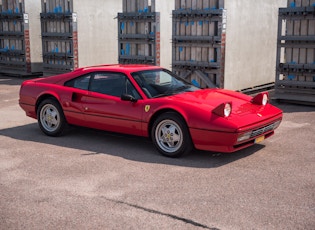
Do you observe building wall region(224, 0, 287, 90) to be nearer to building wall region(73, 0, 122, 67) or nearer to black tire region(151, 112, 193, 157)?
black tire region(151, 112, 193, 157)

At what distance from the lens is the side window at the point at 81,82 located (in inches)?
315

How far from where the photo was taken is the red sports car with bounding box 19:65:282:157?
6.54 metres

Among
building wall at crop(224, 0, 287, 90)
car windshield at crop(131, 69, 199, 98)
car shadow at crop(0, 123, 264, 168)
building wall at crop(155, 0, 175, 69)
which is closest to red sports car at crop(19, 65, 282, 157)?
car windshield at crop(131, 69, 199, 98)

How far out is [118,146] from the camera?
7.65 meters

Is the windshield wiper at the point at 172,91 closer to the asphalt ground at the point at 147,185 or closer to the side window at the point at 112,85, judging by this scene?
the side window at the point at 112,85

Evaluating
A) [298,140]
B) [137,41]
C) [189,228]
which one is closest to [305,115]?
[298,140]

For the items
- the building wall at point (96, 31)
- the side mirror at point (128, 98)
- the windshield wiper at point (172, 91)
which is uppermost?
the building wall at point (96, 31)

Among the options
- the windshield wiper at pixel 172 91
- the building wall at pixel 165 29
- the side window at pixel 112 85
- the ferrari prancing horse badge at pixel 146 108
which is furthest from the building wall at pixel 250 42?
the ferrari prancing horse badge at pixel 146 108

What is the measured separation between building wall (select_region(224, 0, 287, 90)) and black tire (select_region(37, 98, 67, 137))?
532 cm

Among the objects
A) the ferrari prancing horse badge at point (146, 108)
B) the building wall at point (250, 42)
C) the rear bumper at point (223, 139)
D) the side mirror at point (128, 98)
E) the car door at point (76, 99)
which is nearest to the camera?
the rear bumper at point (223, 139)

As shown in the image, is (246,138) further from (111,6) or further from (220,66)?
(111,6)

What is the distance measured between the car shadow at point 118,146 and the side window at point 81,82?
0.79 metres

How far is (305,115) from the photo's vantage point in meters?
10.2

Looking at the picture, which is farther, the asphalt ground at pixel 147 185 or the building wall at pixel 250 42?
the building wall at pixel 250 42
